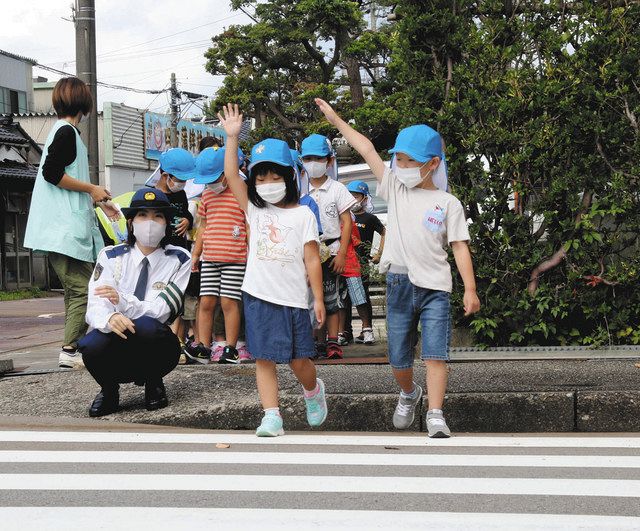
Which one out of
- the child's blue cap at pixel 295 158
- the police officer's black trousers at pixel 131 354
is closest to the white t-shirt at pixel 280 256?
the child's blue cap at pixel 295 158

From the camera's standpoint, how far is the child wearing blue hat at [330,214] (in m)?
8.02

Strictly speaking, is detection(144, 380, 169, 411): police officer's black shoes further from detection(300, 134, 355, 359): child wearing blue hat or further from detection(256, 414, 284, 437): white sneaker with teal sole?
detection(300, 134, 355, 359): child wearing blue hat

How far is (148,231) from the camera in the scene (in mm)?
6367

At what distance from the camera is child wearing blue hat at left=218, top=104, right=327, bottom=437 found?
18.3 ft

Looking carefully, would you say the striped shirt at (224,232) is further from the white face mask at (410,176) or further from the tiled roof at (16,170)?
the tiled roof at (16,170)

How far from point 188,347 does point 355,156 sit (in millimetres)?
17628

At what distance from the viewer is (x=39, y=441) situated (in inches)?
Result: 221

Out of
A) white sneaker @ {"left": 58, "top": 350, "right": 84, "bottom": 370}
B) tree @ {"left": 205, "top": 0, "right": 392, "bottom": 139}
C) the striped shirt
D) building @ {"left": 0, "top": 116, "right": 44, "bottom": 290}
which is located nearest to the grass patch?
building @ {"left": 0, "top": 116, "right": 44, "bottom": 290}

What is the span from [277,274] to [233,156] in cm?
73

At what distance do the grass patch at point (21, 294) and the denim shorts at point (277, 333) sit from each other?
725 inches

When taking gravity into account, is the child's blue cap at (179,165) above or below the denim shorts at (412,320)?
above

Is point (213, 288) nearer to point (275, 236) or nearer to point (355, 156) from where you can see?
point (275, 236)

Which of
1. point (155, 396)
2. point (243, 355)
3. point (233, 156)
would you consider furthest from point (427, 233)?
point (243, 355)

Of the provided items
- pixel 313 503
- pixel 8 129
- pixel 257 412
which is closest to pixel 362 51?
pixel 8 129
